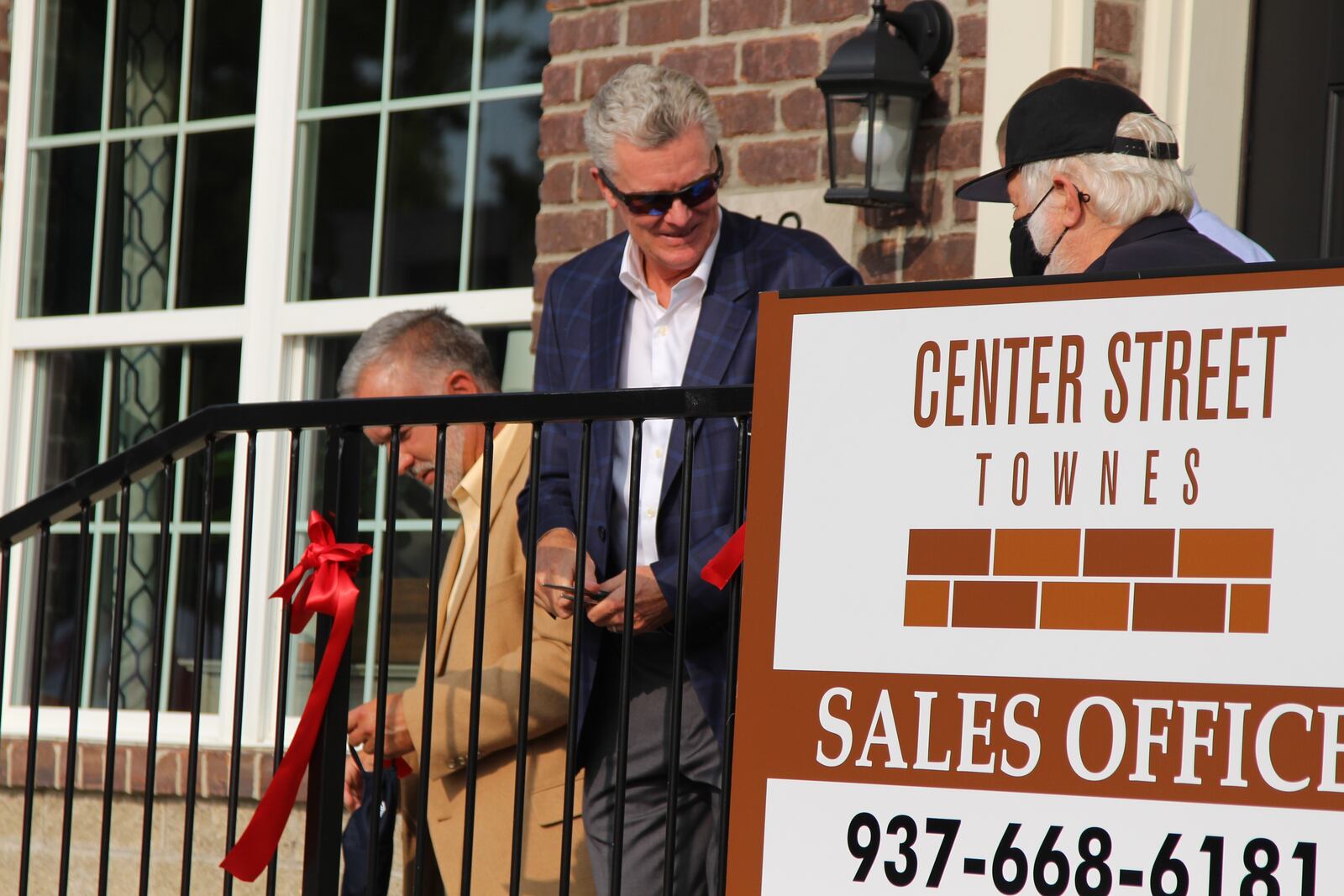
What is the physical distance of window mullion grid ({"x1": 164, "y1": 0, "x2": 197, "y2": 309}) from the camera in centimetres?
570

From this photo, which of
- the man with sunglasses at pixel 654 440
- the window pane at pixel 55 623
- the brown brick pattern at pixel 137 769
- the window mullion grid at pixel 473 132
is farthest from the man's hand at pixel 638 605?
the window pane at pixel 55 623

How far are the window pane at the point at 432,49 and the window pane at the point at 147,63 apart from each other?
0.92 meters

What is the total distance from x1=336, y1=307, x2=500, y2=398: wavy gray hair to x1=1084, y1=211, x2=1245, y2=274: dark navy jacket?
1.51 meters

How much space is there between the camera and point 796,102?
4.24 metres

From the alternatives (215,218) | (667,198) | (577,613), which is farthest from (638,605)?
(215,218)

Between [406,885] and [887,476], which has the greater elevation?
[887,476]

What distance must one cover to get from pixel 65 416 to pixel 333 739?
127 inches

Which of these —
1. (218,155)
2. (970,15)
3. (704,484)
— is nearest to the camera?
(704,484)

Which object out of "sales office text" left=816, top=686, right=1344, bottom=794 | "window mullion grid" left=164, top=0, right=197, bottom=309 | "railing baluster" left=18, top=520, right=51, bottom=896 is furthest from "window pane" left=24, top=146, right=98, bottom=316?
"sales office text" left=816, top=686, right=1344, bottom=794

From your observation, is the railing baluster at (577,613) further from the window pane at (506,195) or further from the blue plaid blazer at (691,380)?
the window pane at (506,195)

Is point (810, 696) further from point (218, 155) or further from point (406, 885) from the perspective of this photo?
point (218, 155)

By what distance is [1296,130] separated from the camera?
3955 millimetres

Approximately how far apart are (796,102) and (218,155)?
225 cm

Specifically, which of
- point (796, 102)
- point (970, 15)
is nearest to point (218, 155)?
point (796, 102)
